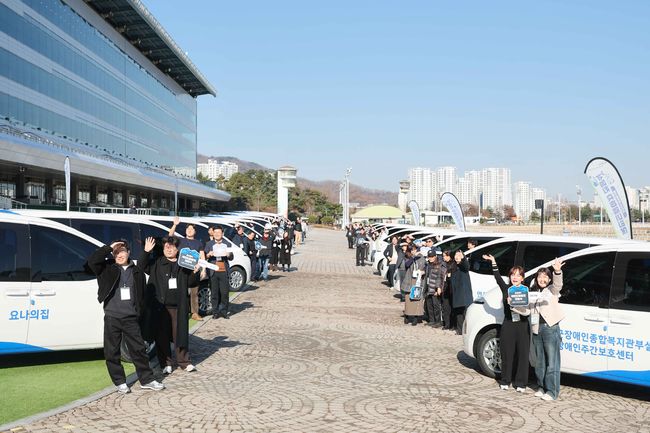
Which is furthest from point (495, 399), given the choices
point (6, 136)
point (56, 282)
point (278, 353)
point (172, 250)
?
point (6, 136)

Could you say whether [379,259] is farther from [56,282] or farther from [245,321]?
[56,282]

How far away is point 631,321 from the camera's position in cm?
716

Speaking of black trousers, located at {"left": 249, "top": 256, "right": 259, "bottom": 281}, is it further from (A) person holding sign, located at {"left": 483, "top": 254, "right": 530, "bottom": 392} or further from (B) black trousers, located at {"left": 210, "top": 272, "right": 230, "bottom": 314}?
(A) person holding sign, located at {"left": 483, "top": 254, "right": 530, "bottom": 392}

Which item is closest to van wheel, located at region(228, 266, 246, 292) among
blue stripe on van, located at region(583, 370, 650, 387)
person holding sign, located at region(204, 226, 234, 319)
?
person holding sign, located at region(204, 226, 234, 319)

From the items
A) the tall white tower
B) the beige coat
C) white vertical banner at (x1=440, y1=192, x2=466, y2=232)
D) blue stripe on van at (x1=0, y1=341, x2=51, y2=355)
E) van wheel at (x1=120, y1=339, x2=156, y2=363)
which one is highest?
the tall white tower

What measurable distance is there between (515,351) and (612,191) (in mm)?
8460

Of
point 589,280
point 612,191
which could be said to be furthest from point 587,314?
point 612,191

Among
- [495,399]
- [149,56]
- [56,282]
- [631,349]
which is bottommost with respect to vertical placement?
[495,399]

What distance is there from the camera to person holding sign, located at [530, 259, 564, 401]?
7293 mm

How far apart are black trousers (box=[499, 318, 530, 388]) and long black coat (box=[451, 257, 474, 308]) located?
143 inches

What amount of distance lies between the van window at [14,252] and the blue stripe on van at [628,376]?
707 centimetres

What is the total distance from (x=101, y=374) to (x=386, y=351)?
4224 mm

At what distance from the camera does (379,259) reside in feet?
75.2

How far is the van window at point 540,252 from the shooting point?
10.4m
